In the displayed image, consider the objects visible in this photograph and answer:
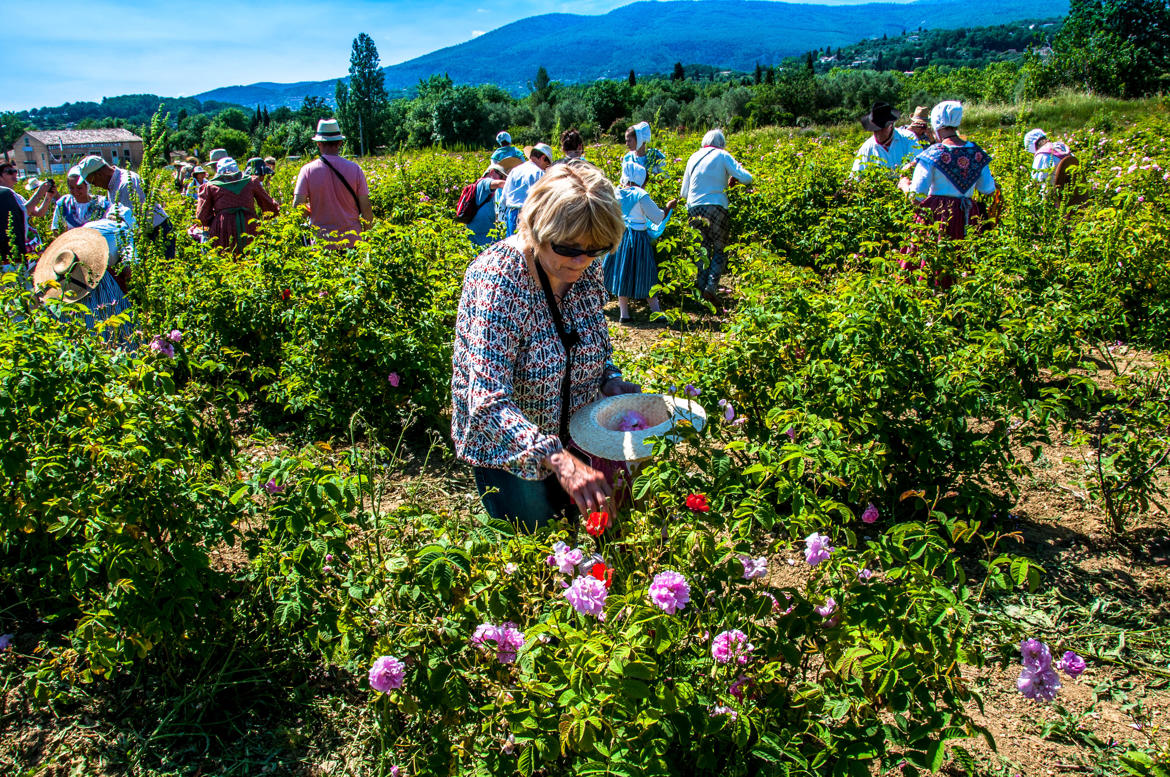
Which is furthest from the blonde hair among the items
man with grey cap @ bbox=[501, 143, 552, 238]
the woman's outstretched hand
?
man with grey cap @ bbox=[501, 143, 552, 238]

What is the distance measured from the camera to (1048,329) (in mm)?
2807

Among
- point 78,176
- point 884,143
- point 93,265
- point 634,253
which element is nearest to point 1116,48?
point 884,143

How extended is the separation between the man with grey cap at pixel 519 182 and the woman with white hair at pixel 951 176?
275 cm

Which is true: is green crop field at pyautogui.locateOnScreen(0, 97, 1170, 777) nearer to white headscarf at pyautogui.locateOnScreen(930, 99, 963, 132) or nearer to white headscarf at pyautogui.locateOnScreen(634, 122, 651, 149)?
white headscarf at pyautogui.locateOnScreen(930, 99, 963, 132)

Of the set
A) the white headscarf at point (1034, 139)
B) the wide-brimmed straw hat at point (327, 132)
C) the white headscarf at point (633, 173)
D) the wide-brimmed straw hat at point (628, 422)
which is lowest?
the wide-brimmed straw hat at point (628, 422)

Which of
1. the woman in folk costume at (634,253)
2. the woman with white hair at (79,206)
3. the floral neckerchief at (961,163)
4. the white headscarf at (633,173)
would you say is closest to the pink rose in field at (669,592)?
the floral neckerchief at (961,163)

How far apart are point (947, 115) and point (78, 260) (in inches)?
215

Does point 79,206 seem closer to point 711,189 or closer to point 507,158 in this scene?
point 507,158

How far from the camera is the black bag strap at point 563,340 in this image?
6.25 ft

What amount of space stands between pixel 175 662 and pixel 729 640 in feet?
5.68

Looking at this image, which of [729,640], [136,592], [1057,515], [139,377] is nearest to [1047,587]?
[1057,515]

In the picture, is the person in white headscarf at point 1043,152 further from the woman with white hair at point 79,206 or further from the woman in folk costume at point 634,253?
the woman with white hair at point 79,206

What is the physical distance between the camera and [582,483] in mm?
1587

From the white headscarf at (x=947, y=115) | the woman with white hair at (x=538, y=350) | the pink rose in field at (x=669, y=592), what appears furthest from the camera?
the white headscarf at (x=947, y=115)
